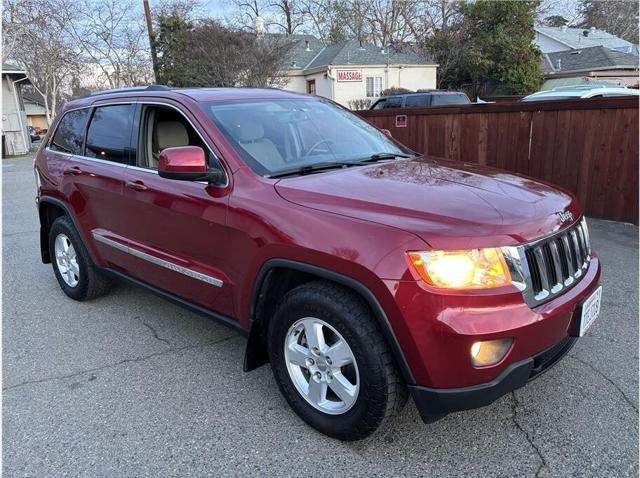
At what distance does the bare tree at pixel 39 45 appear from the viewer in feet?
75.8

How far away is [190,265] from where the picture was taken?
325cm

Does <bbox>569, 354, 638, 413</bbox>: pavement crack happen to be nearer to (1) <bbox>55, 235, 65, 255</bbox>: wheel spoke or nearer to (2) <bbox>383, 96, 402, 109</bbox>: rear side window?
(1) <bbox>55, 235, 65, 255</bbox>: wheel spoke

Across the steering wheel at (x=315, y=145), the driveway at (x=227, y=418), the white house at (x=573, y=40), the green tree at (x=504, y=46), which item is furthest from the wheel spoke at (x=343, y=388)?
the white house at (x=573, y=40)

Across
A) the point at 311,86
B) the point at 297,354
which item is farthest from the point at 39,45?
the point at 297,354

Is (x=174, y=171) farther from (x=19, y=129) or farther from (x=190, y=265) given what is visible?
(x=19, y=129)

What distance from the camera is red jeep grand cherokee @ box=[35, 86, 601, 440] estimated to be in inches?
87.4

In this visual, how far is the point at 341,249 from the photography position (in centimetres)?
237

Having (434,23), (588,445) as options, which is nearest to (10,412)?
(588,445)

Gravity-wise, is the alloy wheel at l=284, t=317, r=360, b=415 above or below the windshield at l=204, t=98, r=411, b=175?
below

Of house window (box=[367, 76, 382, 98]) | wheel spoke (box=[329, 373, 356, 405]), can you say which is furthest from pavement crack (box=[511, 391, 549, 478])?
house window (box=[367, 76, 382, 98])

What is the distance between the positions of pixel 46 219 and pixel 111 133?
1531 millimetres

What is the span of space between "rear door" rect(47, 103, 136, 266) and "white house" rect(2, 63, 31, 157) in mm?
24498

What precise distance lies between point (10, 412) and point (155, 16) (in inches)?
1028

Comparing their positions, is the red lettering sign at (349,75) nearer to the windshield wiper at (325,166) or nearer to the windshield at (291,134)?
the windshield at (291,134)
